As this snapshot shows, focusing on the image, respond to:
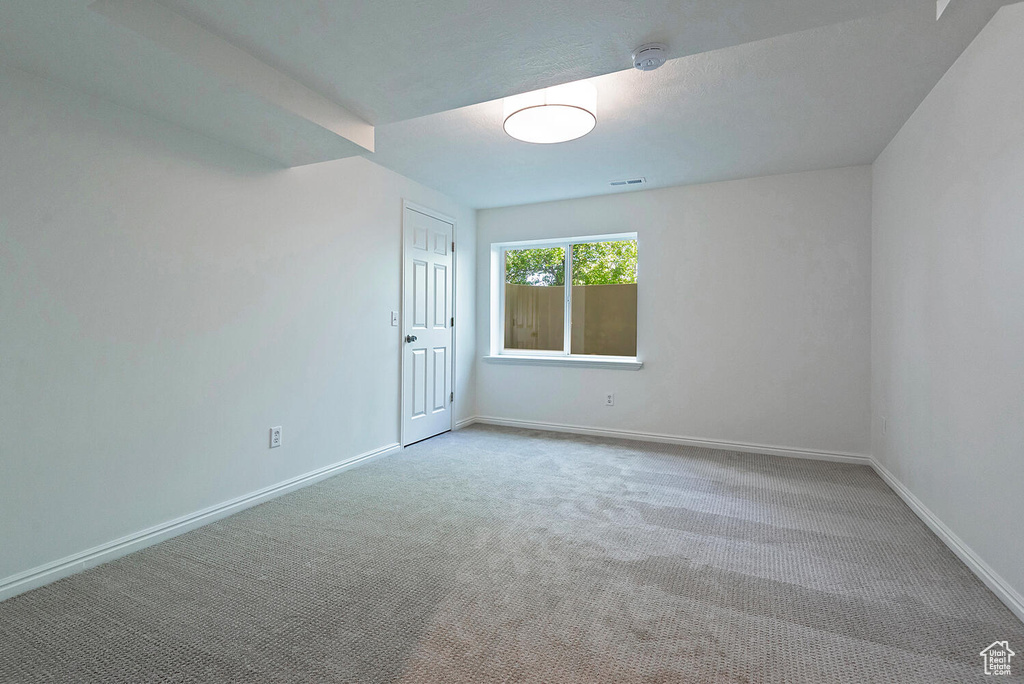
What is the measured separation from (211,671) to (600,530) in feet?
5.73

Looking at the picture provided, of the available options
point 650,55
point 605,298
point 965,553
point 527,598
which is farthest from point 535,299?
point 965,553

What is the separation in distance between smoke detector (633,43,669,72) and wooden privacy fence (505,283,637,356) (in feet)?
9.32

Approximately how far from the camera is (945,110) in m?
2.40

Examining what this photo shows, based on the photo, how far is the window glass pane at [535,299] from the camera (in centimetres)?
502

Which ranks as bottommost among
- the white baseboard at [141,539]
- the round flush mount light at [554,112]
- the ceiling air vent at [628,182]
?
the white baseboard at [141,539]

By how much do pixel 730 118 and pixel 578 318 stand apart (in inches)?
95.8

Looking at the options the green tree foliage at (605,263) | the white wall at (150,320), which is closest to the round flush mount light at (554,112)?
the white wall at (150,320)

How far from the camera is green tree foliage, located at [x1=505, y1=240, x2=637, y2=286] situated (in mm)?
4688

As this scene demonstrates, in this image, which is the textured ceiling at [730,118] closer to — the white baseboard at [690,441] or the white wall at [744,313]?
the white wall at [744,313]

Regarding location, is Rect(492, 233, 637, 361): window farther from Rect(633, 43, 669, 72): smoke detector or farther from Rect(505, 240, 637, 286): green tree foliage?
Rect(633, 43, 669, 72): smoke detector

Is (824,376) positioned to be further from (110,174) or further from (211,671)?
(110,174)

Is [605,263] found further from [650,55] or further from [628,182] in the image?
[650,55]

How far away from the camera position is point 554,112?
8.39 feet

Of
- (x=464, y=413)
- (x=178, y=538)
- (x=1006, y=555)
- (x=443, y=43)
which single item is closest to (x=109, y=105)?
(x=443, y=43)
